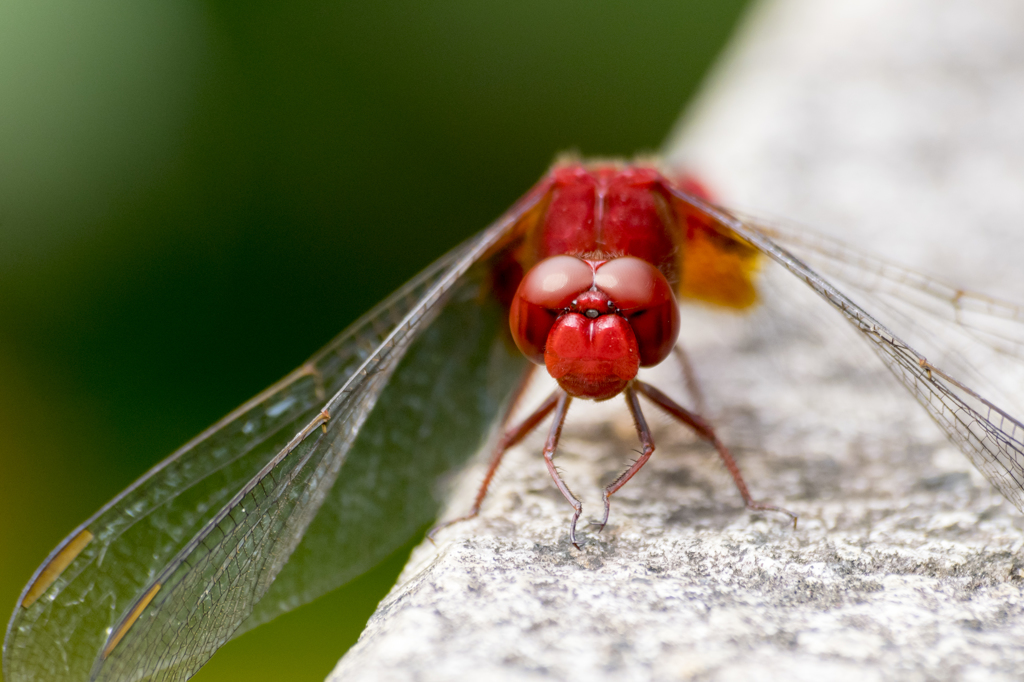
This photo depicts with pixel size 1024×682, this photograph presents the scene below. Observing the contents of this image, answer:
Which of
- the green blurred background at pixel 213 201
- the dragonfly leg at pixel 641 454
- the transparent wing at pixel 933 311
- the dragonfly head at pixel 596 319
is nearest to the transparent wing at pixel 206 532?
the dragonfly head at pixel 596 319

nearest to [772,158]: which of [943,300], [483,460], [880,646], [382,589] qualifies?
[943,300]

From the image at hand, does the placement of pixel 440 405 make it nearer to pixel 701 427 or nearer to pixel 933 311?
pixel 701 427

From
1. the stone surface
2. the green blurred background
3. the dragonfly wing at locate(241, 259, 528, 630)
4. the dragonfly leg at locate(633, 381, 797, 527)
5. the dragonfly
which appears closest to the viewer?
the stone surface

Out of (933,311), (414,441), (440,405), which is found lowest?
(414,441)

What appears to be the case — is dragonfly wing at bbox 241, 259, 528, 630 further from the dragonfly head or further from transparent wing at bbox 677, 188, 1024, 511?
transparent wing at bbox 677, 188, 1024, 511

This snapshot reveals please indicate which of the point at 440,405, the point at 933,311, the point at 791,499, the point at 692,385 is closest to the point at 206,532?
the point at 440,405

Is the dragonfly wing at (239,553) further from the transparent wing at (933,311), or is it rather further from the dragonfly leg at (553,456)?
the transparent wing at (933,311)

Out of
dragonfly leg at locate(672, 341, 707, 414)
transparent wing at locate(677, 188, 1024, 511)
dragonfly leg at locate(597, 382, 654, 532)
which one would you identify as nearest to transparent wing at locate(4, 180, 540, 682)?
dragonfly leg at locate(597, 382, 654, 532)

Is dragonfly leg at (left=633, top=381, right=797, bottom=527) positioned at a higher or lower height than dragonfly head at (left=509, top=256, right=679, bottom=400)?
lower
